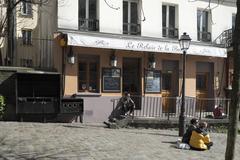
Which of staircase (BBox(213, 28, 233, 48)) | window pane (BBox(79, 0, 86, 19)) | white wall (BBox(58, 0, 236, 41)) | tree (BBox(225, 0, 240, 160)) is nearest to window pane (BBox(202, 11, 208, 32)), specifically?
white wall (BBox(58, 0, 236, 41))

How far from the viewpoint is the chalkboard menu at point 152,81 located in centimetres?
2298

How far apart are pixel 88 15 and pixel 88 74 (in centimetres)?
269

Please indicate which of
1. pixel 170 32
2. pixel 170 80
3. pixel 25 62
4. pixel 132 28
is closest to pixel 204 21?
pixel 170 32

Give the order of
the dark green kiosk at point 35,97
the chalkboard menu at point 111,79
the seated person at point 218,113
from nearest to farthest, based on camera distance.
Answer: the dark green kiosk at point 35,97 → the chalkboard menu at point 111,79 → the seated person at point 218,113

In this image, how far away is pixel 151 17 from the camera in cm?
2333

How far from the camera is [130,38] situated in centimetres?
2192

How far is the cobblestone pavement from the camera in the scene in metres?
11.5

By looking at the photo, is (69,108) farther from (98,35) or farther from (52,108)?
(98,35)

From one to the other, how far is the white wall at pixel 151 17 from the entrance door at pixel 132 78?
4.78 feet

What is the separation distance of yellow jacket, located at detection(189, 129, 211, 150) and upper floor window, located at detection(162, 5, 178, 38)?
34.0ft

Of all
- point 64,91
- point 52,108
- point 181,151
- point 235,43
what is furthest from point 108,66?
point 235,43

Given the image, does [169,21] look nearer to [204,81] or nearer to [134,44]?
[134,44]

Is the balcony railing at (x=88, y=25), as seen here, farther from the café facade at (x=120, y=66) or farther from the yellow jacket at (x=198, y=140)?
the yellow jacket at (x=198, y=140)

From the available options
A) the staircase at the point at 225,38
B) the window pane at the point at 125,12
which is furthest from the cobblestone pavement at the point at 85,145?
the staircase at the point at 225,38
